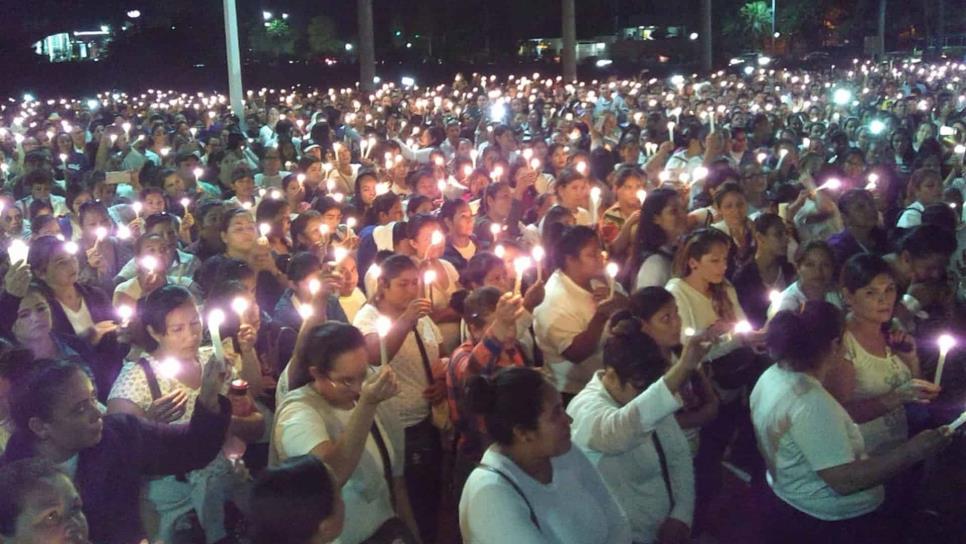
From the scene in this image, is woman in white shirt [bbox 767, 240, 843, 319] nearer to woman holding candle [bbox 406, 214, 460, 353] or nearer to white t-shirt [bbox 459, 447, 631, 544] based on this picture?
woman holding candle [bbox 406, 214, 460, 353]

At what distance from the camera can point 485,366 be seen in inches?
165

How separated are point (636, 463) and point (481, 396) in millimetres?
756

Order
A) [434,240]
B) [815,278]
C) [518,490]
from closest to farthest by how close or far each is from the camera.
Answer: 1. [518,490]
2. [815,278]
3. [434,240]

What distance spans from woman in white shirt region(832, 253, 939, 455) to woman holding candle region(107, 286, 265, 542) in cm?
241

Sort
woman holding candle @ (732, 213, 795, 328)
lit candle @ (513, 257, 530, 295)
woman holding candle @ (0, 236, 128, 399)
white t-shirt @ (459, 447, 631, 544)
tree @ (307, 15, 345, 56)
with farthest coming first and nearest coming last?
tree @ (307, 15, 345, 56), woman holding candle @ (732, 213, 795, 328), lit candle @ (513, 257, 530, 295), woman holding candle @ (0, 236, 128, 399), white t-shirt @ (459, 447, 631, 544)

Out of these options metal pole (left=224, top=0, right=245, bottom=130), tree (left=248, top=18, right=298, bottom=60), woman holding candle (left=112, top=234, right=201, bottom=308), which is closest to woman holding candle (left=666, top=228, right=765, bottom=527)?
woman holding candle (left=112, top=234, right=201, bottom=308)

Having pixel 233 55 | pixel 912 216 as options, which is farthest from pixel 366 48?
pixel 912 216

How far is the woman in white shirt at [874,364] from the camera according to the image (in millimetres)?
4094

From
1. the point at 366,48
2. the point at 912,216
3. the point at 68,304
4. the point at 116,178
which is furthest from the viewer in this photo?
the point at 366,48

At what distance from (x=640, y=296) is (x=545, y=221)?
2.74 metres

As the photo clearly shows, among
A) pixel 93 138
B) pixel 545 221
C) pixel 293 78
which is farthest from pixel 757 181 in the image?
pixel 293 78

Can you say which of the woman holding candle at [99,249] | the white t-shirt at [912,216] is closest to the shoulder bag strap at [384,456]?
the woman holding candle at [99,249]

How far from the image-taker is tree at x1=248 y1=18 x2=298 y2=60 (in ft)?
140

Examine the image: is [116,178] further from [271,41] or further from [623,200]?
[271,41]
